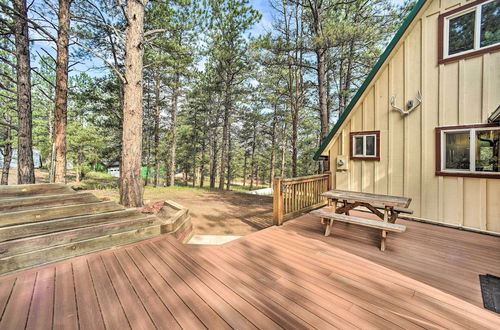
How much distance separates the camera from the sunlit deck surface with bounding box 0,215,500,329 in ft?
5.28

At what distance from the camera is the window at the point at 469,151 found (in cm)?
371

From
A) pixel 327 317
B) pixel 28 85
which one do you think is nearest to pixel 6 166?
pixel 28 85

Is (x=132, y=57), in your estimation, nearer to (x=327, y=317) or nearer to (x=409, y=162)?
(x=327, y=317)

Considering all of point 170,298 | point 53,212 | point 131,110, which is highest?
point 131,110

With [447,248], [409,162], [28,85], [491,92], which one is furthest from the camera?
[28,85]

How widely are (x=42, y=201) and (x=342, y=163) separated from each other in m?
6.50

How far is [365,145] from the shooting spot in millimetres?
5227

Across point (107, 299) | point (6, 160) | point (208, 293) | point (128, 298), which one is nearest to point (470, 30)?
point (208, 293)

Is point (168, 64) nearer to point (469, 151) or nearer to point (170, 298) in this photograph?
point (170, 298)

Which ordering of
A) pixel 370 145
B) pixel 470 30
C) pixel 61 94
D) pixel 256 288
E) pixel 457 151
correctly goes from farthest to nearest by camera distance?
pixel 61 94, pixel 370 145, pixel 457 151, pixel 470 30, pixel 256 288

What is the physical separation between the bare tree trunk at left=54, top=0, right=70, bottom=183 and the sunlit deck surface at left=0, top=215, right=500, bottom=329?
195 inches

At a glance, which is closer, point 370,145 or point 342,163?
point 370,145

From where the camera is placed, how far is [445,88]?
412 centimetres

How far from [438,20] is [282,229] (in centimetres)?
567
